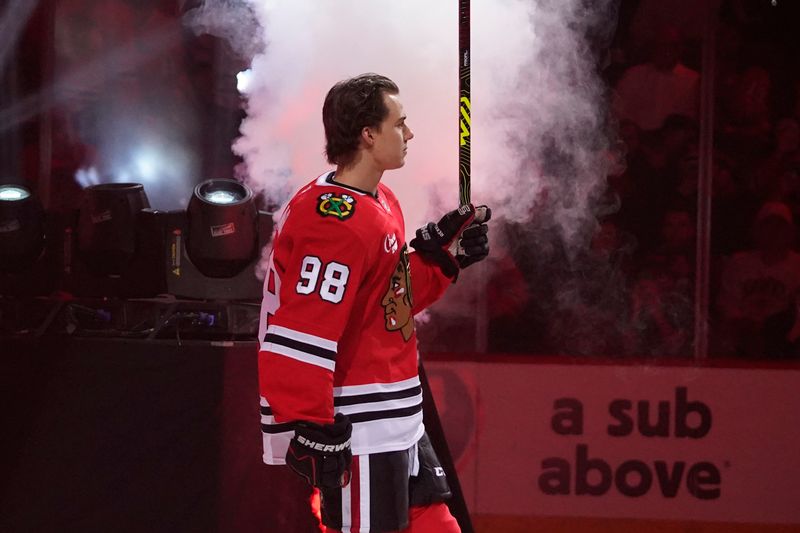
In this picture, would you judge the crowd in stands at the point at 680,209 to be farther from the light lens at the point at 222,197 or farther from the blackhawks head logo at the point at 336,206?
the blackhawks head logo at the point at 336,206

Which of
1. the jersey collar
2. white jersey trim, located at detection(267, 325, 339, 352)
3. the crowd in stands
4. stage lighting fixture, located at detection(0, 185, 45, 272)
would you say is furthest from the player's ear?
the crowd in stands

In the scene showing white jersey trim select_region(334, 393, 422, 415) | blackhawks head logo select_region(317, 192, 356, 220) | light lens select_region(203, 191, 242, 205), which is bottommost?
white jersey trim select_region(334, 393, 422, 415)

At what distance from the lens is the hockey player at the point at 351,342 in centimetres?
194

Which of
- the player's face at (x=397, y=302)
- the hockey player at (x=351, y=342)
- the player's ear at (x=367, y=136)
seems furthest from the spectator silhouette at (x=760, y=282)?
the player's ear at (x=367, y=136)

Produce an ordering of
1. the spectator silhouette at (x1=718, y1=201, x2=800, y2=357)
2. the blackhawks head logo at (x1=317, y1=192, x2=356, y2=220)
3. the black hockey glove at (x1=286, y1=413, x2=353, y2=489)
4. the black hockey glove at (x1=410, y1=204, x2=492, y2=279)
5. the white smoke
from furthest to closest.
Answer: the spectator silhouette at (x1=718, y1=201, x2=800, y2=357) → the white smoke → the black hockey glove at (x1=410, y1=204, x2=492, y2=279) → the blackhawks head logo at (x1=317, y1=192, x2=356, y2=220) → the black hockey glove at (x1=286, y1=413, x2=353, y2=489)

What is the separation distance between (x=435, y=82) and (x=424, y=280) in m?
2.15

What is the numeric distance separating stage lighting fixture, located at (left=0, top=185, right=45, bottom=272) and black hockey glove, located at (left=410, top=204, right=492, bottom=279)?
2.44 metres

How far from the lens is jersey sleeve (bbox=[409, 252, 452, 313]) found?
250 centimetres

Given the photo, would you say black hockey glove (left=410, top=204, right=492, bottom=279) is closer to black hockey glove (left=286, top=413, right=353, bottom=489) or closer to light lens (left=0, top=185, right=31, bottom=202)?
black hockey glove (left=286, top=413, right=353, bottom=489)

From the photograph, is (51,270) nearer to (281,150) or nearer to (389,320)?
(281,150)

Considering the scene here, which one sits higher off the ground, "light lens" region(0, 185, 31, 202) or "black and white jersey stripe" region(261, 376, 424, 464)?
"light lens" region(0, 185, 31, 202)

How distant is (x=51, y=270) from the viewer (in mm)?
4340

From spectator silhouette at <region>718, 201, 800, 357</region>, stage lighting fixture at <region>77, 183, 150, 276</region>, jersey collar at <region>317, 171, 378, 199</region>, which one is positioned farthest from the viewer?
spectator silhouette at <region>718, 201, 800, 357</region>

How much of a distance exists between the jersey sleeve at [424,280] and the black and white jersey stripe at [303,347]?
58 centimetres
